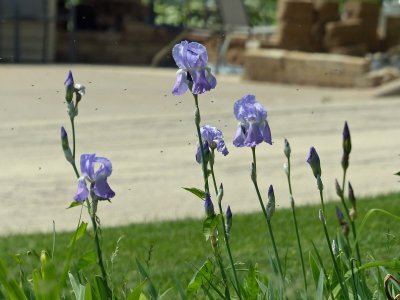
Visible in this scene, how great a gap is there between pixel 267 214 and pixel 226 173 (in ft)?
18.2

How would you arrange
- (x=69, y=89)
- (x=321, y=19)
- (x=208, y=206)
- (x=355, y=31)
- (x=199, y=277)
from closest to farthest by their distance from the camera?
1. (x=208, y=206)
2. (x=69, y=89)
3. (x=199, y=277)
4. (x=321, y=19)
5. (x=355, y=31)

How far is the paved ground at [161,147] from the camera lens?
711cm

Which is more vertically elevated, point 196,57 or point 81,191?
point 196,57

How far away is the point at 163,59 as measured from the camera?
20.8 meters

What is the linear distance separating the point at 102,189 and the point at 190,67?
0.32m

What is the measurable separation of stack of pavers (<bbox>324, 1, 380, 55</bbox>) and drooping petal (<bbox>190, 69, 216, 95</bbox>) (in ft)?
56.8

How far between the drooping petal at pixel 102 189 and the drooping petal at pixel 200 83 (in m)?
0.26

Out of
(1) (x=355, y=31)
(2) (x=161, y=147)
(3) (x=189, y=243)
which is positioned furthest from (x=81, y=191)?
(1) (x=355, y=31)

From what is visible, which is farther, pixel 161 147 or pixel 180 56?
pixel 161 147

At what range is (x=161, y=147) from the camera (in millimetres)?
9406

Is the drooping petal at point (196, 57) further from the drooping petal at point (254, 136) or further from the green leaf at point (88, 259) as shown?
the green leaf at point (88, 259)

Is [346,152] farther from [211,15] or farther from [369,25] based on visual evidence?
[211,15]

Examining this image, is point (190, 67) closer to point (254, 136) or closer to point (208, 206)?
point (254, 136)

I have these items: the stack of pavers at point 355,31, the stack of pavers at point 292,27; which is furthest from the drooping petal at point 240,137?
the stack of pavers at point 355,31
